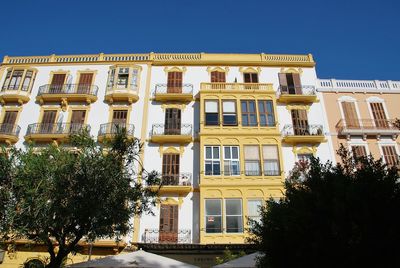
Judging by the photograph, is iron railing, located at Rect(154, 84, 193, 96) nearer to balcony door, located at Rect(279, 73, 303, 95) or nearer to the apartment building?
balcony door, located at Rect(279, 73, 303, 95)

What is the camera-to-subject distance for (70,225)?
12.7 metres

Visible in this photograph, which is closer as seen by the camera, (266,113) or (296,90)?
(266,113)

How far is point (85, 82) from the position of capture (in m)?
26.8

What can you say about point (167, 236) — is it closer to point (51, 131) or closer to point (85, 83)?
point (51, 131)

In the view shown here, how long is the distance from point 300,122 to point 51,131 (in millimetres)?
17762

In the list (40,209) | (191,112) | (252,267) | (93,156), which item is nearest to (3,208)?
(40,209)

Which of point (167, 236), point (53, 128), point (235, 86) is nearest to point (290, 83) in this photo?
point (235, 86)

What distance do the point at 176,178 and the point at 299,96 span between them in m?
10.8

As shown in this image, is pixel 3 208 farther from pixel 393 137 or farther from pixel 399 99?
pixel 399 99

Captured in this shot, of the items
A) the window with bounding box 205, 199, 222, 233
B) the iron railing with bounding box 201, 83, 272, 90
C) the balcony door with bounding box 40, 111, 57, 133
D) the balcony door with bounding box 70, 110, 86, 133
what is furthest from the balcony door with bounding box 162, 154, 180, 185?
the balcony door with bounding box 40, 111, 57, 133

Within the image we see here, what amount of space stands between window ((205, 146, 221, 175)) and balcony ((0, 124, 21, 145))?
13.4 metres

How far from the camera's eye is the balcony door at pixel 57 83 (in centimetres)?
2631

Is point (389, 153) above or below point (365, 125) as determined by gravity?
below

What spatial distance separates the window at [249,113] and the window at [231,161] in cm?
217
